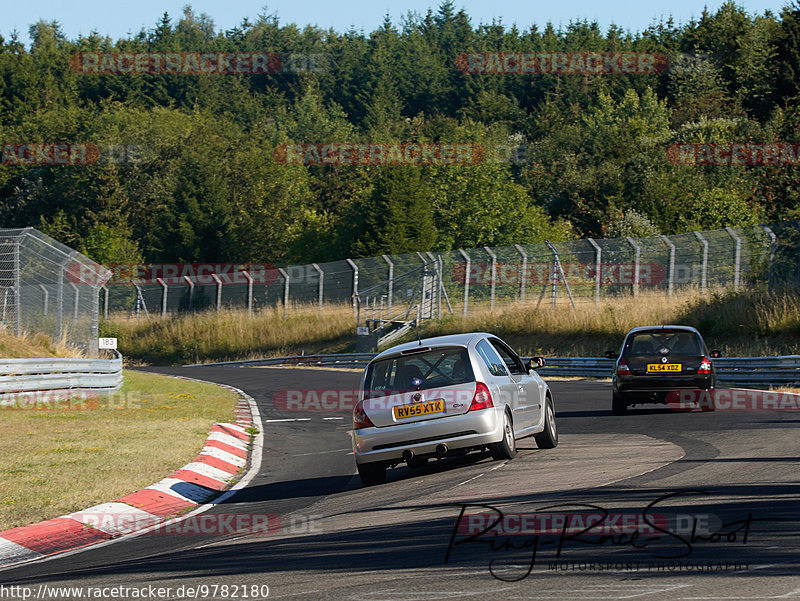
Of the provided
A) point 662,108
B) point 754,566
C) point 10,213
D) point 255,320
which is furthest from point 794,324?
point 10,213

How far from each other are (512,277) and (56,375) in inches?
758

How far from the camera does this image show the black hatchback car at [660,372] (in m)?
16.7

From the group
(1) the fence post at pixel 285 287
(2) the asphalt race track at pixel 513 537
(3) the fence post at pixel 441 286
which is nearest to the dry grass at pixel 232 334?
(1) the fence post at pixel 285 287

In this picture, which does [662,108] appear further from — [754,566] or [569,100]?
[754,566]

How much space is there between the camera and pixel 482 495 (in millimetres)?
8758

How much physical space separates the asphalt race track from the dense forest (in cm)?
4417

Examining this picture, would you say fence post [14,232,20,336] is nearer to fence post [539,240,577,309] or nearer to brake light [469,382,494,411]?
brake light [469,382,494,411]

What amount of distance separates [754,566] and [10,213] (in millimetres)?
97733

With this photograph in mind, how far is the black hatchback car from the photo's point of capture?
16688 mm

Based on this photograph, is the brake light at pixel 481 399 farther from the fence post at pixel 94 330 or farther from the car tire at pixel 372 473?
the fence post at pixel 94 330

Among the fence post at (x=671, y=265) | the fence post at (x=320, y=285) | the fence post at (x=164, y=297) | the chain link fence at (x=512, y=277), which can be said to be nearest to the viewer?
the chain link fence at (x=512, y=277)

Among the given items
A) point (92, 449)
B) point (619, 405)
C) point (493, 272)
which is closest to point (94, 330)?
point (493, 272)

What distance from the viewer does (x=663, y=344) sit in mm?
17172

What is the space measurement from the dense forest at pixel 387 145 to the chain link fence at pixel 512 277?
2124cm
